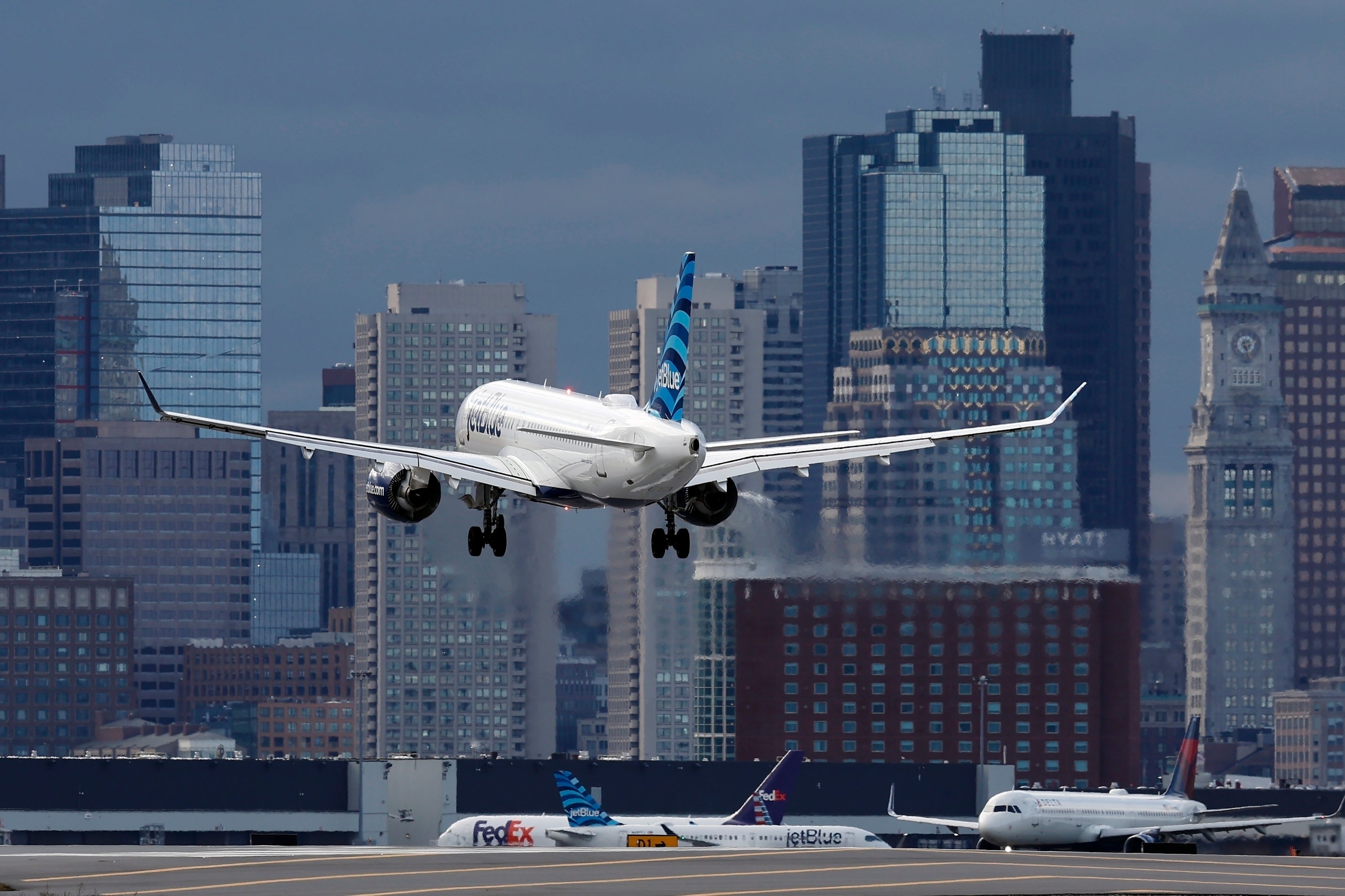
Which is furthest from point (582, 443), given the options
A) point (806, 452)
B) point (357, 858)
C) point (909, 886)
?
point (357, 858)

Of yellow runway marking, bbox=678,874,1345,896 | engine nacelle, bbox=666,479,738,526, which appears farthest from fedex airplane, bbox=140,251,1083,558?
yellow runway marking, bbox=678,874,1345,896

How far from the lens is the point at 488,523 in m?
112

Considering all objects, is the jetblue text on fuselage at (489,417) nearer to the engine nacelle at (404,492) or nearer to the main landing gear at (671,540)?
the engine nacelle at (404,492)

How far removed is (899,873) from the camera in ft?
471

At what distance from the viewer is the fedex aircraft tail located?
114 m

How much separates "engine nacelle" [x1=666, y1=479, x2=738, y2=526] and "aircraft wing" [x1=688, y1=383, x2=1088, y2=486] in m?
0.52

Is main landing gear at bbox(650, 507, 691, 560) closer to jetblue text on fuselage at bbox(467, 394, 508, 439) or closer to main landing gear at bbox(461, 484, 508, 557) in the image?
main landing gear at bbox(461, 484, 508, 557)

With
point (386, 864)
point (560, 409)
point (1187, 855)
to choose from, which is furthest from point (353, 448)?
point (1187, 855)

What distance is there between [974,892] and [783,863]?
881 inches

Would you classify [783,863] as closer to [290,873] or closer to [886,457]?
[290,873]

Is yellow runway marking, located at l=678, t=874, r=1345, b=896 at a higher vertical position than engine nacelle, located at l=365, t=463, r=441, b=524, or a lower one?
lower

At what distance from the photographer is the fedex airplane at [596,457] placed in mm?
105938

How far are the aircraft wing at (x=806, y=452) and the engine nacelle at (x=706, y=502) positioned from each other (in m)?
A: 0.52

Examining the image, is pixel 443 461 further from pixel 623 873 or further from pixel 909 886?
pixel 623 873
